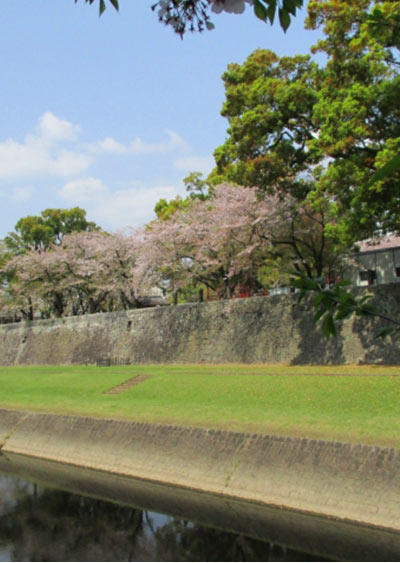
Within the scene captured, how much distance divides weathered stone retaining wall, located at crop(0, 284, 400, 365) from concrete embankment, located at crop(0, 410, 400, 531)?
10.5m

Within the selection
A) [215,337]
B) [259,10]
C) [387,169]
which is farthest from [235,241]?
[387,169]

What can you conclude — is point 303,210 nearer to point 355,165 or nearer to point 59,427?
point 355,165

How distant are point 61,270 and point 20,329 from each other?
20.6 feet

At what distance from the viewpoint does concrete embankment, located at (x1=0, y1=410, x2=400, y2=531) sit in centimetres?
891

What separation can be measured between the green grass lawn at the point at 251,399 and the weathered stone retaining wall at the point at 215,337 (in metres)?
1.42

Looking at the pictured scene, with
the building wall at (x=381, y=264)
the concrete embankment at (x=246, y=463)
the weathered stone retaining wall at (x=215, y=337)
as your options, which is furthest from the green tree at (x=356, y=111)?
the building wall at (x=381, y=264)

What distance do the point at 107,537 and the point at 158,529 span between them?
0.96m

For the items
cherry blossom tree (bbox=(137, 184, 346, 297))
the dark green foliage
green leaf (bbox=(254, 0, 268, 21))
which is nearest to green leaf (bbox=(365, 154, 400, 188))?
the dark green foliage

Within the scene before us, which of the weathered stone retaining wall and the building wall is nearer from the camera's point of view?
the weathered stone retaining wall

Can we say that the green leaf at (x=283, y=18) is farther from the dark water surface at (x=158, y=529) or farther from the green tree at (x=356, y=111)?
the green tree at (x=356, y=111)

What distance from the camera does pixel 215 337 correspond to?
27344 millimetres

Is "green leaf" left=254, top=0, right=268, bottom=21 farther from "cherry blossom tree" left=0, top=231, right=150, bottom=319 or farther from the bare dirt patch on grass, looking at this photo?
"cherry blossom tree" left=0, top=231, right=150, bottom=319

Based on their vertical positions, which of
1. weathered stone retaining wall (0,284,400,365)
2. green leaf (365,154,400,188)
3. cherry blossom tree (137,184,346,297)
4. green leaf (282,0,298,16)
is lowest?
weathered stone retaining wall (0,284,400,365)

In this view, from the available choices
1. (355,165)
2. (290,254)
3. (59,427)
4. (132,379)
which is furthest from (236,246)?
(59,427)
